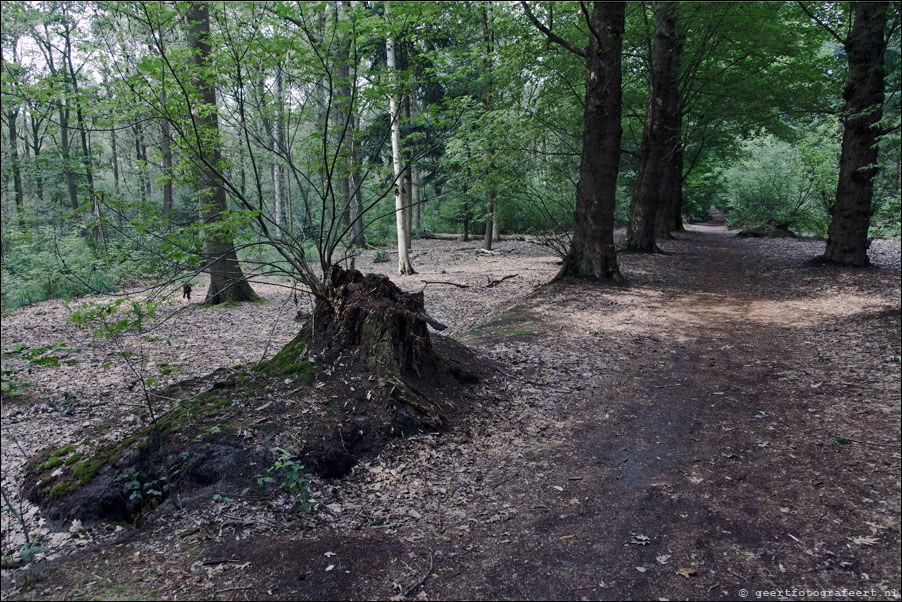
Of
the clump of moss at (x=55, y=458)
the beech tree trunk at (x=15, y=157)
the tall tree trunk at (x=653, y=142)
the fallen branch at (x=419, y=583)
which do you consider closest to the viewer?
the fallen branch at (x=419, y=583)

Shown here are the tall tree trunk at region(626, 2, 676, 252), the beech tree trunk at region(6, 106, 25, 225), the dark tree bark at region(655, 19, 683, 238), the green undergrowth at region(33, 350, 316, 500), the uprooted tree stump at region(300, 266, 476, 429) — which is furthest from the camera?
the beech tree trunk at region(6, 106, 25, 225)

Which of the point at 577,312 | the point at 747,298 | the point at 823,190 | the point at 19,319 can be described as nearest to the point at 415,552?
the point at 577,312

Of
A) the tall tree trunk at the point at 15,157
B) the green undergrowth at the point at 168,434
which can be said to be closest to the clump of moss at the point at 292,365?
the green undergrowth at the point at 168,434

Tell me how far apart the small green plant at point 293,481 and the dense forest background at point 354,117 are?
1809 millimetres

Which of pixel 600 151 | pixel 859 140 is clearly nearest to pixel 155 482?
pixel 600 151

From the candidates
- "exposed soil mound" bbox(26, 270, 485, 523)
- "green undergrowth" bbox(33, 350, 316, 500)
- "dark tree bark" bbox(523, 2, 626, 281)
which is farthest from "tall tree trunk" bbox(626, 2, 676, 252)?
"green undergrowth" bbox(33, 350, 316, 500)

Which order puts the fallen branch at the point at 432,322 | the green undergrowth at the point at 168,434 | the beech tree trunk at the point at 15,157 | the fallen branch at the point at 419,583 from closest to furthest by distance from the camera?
the fallen branch at the point at 419,583, the green undergrowth at the point at 168,434, the fallen branch at the point at 432,322, the beech tree trunk at the point at 15,157

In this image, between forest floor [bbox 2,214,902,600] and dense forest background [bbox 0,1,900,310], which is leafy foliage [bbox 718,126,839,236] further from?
forest floor [bbox 2,214,902,600]

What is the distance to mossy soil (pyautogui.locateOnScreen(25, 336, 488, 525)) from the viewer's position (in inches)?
143

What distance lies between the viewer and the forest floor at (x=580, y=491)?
270cm

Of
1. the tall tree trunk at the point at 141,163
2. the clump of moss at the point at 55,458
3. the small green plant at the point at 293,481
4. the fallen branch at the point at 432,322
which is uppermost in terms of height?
the tall tree trunk at the point at 141,163

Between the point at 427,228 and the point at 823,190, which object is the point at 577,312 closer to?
the point at 823,190

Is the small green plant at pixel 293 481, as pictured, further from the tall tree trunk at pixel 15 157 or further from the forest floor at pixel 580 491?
the tall tree trunk at pixel 15 157

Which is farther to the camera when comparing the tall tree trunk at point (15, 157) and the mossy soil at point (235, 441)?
the tall tree trunk at point (15, 157)
